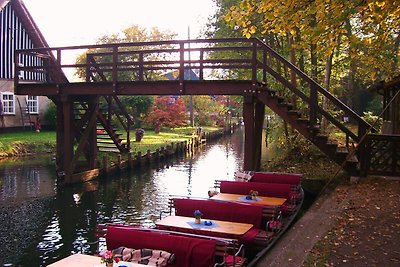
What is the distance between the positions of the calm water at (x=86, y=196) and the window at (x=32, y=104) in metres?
10.2

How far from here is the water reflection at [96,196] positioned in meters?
12.5

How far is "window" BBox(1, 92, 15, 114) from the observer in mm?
34562

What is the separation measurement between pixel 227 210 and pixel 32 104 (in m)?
31.1

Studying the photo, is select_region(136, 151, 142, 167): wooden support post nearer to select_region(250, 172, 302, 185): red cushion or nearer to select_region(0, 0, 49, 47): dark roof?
select_region(250, 172, 302, 185): red cushion

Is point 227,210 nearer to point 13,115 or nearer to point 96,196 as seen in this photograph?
point 96,196

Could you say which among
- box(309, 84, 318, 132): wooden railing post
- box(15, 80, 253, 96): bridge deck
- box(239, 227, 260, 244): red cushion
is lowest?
box(239, 227, 260, 244): red cushion

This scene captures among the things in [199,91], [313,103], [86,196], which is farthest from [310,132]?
[86,196]

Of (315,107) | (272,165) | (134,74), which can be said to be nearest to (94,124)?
(272,165)

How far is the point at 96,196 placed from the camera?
1889 centimetres

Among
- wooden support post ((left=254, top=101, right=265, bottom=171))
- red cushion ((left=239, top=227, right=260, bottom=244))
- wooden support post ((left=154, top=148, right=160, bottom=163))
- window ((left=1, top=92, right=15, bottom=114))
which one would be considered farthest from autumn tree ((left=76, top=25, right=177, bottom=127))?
red cushion ((left=239, top=227, right=260, bottom=244))

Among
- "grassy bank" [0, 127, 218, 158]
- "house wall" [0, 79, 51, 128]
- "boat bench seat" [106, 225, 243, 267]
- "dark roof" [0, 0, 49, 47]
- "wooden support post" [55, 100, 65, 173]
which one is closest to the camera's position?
"boat bench seat" [106, 225, 243, 267]

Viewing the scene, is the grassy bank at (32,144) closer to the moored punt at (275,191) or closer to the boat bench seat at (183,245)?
the moored punt at (275,191)

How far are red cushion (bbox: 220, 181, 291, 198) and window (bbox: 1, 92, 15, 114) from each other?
2648 cm

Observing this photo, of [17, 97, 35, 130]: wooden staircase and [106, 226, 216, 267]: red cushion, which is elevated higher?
[17, 97, 35, 130]: wooden staircase
